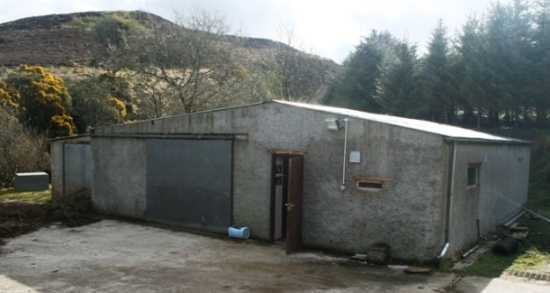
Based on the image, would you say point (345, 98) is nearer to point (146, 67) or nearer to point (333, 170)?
point (146, 67)

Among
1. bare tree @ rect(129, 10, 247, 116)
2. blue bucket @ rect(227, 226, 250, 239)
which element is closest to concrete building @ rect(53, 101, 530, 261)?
blue bucket @ rect(227, 226, 250, 239)

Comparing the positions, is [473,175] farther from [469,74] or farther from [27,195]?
[27,195]

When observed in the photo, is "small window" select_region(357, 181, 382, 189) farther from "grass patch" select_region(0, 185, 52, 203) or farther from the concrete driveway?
"grass patch" select_region(0, 185, 52, 203)

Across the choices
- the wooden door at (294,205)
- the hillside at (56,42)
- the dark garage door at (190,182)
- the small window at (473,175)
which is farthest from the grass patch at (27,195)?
the hillside at (56,42)

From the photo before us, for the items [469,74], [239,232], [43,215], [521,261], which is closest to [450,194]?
[521,261]

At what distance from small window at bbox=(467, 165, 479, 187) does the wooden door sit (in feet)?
12.2

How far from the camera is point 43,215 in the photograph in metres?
13.1

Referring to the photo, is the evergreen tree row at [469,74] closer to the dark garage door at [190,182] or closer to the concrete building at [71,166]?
the dark garage door at [190,182]

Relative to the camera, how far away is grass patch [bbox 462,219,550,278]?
8.33m

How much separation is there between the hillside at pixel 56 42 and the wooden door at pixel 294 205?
27303 millimetres

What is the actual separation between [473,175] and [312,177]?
368 cm

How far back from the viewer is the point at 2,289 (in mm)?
7148

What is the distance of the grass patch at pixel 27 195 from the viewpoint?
54.4ft

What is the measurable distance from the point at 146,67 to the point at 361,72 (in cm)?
1355
